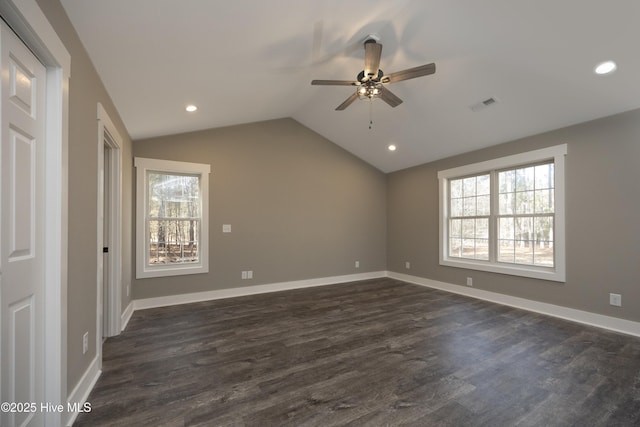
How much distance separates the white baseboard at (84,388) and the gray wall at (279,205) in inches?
78.7

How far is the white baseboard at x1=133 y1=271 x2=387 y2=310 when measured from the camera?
403 cm

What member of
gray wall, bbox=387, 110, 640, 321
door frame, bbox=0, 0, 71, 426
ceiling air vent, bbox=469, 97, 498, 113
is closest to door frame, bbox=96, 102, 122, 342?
door frame, bbox=0, 0, 71, 426

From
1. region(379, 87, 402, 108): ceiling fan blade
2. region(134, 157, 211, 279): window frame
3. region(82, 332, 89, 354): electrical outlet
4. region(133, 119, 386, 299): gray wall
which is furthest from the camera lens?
region(133, 119, 386, 299): gray wall

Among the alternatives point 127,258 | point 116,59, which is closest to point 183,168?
point 127,258

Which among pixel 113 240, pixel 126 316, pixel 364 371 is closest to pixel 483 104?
pixel 364 371

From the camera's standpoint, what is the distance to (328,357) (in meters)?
2.52

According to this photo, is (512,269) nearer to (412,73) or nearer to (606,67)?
(606,67)

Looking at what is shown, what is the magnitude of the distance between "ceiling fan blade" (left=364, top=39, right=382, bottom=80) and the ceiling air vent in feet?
5.70

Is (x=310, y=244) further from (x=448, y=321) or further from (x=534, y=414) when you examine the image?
(x=534, y=414)

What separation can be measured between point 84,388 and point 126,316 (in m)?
1.69

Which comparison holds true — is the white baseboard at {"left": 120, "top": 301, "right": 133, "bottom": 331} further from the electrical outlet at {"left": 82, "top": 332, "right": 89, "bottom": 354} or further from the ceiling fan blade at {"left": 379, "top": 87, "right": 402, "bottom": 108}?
the ceiling fan blade at {"left": 379, "top": 87, "right": 402, "bottom": 108}

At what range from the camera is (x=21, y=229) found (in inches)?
52.6

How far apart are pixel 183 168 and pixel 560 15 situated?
4.57 metres

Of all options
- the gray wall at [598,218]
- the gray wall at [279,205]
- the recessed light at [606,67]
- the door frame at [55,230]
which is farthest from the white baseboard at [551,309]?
the door frame at [55,230]
